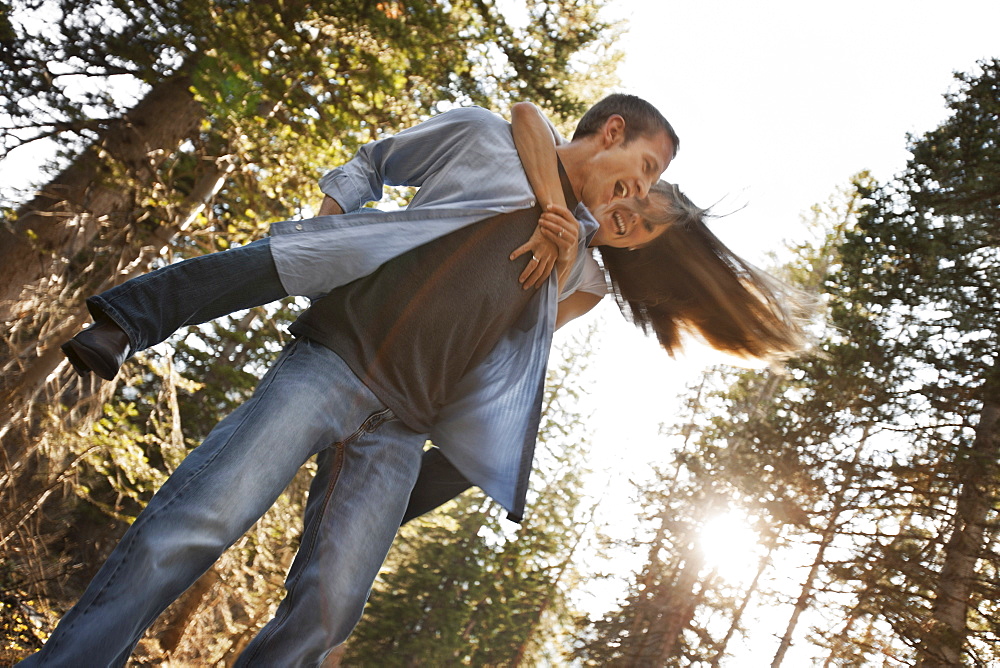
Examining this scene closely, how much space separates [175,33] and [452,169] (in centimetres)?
557

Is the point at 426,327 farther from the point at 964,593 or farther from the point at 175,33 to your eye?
the point at 964,593

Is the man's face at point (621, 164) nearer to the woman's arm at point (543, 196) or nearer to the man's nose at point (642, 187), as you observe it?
the man's nose at point (642, 187)

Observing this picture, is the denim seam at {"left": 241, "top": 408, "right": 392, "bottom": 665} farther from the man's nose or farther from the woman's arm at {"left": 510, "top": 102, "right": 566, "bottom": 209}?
the man's nose

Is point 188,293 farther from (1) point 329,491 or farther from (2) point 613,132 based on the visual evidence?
(2) point 613,132

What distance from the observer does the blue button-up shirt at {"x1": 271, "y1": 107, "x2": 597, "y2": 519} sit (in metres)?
1.99

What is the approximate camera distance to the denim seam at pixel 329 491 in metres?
1.98

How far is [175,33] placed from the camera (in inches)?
258

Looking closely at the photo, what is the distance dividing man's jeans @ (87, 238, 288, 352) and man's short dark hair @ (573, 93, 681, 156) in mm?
1226

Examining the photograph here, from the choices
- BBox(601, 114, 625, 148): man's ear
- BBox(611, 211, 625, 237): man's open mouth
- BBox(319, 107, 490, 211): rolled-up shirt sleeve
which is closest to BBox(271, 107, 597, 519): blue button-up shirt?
BBox(319, 107, 490, 211): rolled-up shirt sleeve

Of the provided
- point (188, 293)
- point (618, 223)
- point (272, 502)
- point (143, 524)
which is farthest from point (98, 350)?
point (618, 223)

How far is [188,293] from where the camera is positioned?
185 centimetres

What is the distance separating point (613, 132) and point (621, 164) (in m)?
0.13

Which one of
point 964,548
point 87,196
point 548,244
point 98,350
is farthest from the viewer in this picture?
point 964,548

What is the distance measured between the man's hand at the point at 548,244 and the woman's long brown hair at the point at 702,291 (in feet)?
2.69
